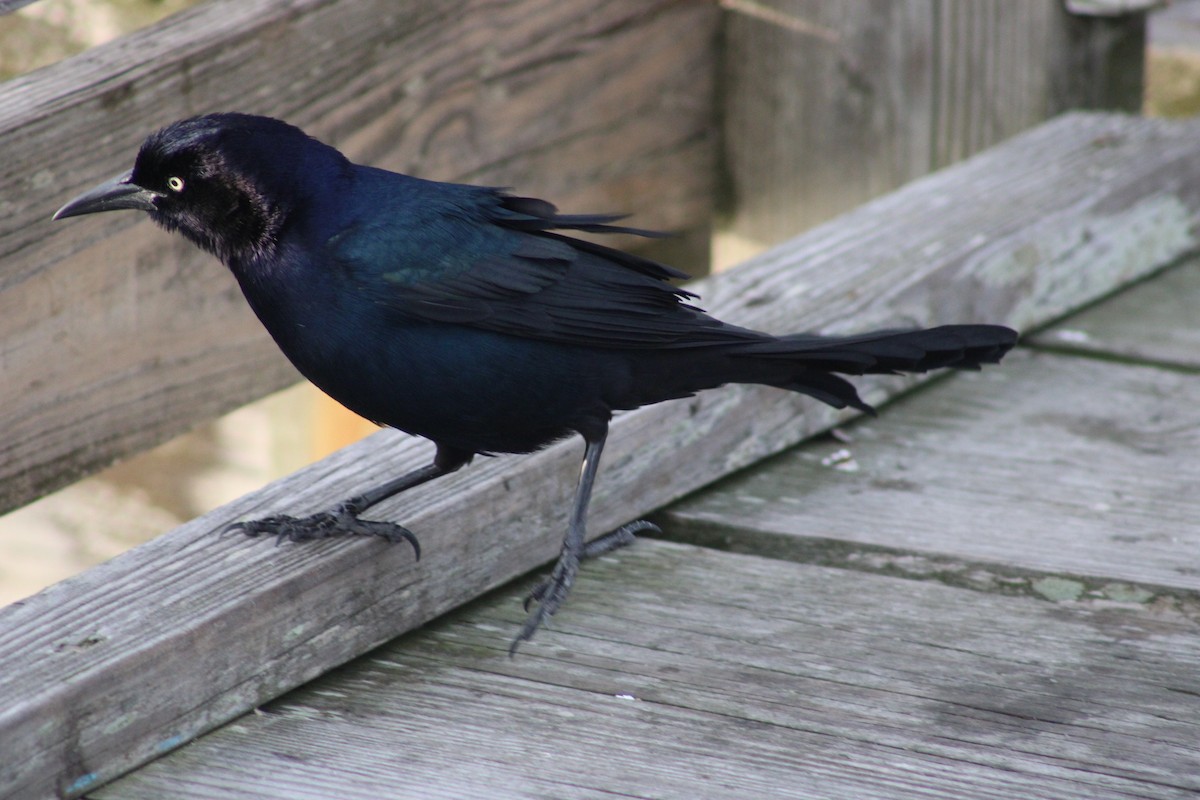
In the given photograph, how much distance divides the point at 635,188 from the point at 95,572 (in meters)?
2.35

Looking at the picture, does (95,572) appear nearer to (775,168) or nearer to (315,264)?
(315,264)

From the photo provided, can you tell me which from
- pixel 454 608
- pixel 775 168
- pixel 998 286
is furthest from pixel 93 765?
pixel 775 168

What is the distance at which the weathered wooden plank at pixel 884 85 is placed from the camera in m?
4.12

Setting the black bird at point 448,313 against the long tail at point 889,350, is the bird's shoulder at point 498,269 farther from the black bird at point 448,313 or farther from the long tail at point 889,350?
the long tail at point 889,350

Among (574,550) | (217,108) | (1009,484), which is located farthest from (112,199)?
(1009,484)

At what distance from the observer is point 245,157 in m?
A: 2.51

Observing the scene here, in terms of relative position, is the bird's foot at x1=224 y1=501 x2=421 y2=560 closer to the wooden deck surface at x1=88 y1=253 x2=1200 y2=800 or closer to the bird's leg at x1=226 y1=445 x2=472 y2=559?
the bird's leg at x1=226 y1=445 x2=472 y2=559

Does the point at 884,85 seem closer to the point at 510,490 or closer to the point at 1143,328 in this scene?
the point at 1143,328

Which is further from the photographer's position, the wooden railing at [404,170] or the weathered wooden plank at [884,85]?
the weathered wooden plank at [884,85]

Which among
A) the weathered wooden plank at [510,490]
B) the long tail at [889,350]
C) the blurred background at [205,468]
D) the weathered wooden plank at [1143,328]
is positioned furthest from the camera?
the blurred background at [205,468]

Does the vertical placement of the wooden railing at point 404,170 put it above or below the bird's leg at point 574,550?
above

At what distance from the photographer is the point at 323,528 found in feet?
7.85

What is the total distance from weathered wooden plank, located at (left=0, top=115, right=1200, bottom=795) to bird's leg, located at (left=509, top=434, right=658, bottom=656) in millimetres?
70

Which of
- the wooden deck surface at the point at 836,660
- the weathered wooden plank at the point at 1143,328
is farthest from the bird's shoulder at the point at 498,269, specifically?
the weathered wooden plank at the point at 1143,328
